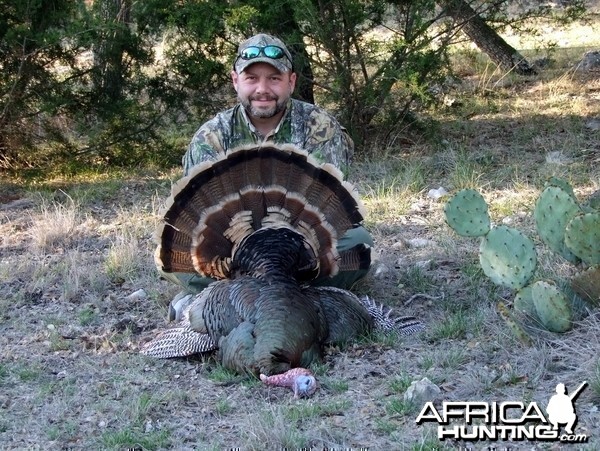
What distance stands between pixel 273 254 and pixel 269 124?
3.22 ft

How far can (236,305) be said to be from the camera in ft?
13.3

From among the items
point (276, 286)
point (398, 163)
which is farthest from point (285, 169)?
point (398, 163)

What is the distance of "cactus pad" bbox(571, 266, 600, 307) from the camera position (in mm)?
3973

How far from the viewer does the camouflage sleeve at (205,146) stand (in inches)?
192

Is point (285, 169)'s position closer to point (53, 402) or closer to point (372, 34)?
point (53, 402)

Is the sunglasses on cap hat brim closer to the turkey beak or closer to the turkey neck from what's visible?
the turkey neck

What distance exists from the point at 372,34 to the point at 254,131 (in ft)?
11.1

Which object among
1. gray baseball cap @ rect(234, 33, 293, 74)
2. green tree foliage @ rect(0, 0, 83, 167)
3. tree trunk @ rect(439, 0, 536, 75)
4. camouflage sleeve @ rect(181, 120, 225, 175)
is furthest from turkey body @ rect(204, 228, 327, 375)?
tree trunk @ rect(439, 0, 536, 75)

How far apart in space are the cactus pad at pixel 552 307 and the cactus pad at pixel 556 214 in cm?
34

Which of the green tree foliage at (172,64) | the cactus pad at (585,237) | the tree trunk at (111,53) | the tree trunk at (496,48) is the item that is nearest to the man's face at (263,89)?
the cactus pad at (585,237)

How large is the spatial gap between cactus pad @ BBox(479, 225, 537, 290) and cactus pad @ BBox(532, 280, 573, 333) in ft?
0.47

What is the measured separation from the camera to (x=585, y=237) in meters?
3.94

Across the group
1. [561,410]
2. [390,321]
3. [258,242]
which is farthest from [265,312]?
[561,410]

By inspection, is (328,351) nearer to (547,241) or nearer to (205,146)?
(547,241)
